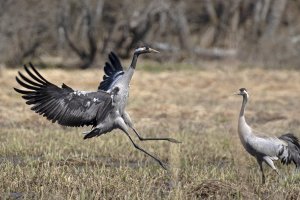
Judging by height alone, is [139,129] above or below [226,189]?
above

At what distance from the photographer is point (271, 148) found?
7707 mm

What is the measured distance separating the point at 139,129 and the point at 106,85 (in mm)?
3046

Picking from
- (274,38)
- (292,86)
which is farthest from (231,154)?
(274,38)

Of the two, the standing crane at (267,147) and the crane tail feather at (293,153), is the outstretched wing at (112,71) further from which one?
the crane tail feather at (293,153)

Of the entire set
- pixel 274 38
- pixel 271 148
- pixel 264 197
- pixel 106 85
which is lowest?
pixel 264 197

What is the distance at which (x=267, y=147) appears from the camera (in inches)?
302

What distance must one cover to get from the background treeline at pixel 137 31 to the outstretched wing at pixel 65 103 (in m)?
12.5

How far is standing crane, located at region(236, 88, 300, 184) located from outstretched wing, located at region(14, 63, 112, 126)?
1.37m

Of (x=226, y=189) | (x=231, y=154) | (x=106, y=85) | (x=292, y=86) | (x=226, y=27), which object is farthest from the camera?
(x=226, y=27)

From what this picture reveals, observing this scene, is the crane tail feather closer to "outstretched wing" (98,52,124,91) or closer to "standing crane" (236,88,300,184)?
"standing crane" (236,88,300,184)

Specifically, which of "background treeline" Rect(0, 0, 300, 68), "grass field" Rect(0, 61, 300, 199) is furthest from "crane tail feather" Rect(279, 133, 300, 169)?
"background treeline" Rect(0, 0, 300, 68)

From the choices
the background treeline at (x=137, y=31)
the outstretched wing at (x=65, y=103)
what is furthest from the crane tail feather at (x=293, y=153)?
the background treeline at (x=137, y=31)

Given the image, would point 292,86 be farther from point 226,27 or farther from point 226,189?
point 226,189

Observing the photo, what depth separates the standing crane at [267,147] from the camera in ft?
25.1
